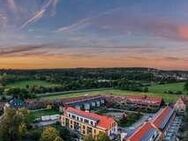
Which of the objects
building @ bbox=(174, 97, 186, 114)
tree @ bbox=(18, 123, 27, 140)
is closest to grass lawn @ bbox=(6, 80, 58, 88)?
building @ bbox=(174, 97, 186, 114)

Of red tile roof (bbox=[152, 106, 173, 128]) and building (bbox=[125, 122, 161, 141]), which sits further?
red tile roof (bbox=[152, 106, 173, 128])

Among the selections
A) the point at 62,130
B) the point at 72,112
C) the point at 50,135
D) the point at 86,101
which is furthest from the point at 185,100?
the point at 50,135

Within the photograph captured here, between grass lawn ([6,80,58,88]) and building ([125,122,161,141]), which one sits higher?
grass lawn ([6,80,58,88])

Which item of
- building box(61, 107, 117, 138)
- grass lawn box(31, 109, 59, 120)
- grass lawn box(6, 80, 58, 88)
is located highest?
grass lawn box(6, 80, 58, 88)

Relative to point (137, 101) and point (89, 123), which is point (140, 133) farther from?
point (137, 101)

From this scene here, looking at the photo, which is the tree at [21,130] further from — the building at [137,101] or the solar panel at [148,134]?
the building at [137,101]

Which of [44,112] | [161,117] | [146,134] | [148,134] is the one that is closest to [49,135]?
[146,134]

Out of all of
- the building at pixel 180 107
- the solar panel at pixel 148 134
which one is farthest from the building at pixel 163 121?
the building at pixel 180 107

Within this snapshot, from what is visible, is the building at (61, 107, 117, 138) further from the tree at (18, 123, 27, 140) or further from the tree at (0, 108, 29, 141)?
the tree at (0, 108, 29, 141)

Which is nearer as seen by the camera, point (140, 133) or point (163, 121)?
point (140, 133)
